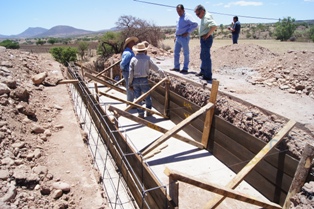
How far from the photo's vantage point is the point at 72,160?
4.52 m

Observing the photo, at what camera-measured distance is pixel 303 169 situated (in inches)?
119

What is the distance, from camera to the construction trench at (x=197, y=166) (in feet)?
10.2

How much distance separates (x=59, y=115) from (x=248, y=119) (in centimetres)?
483

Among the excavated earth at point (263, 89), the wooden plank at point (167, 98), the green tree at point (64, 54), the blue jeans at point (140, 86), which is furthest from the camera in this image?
the green tree at point (64, 54)

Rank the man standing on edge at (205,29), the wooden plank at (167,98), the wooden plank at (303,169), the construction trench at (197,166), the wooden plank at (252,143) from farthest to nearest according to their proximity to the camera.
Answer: the wooden plank at (167,98) → the man standing on edge at (205,29) → the wooden plank at (252,143) → the construction trench at (197,166) → the wooden plank at (303,169)

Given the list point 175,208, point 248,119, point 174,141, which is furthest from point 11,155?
point 248,119

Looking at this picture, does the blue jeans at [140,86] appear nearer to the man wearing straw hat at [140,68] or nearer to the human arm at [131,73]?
the man wearing straw hat at [140,68]

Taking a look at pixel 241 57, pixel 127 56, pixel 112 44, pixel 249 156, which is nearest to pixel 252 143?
pixel 249 156

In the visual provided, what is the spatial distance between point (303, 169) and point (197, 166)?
2.29 m

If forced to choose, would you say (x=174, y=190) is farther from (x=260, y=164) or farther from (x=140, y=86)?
(x=140, y=86)

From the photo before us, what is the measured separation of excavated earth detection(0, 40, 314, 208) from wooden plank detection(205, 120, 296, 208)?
14 cm

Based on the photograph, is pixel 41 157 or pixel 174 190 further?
pixel 41 157

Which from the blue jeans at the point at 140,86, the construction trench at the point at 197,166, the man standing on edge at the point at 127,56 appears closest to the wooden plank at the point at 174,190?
the construction trench at the point at 197,166

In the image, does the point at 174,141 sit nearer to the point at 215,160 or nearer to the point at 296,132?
the point at 215,160
